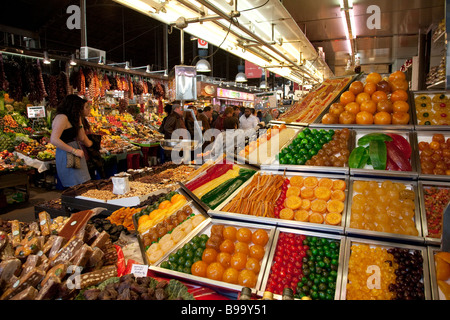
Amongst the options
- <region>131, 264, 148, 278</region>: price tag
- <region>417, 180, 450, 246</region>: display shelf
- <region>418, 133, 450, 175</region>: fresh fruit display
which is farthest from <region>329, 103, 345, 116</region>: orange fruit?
<region>131, 264, 148, 278</region>: price tag

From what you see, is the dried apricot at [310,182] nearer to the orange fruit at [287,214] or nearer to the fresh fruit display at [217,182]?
the orange fruit at [287,214]

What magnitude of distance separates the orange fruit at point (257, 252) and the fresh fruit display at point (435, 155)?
4.90 feet

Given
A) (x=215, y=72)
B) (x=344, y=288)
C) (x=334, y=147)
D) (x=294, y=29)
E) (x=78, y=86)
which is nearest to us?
(x=344, y=288)

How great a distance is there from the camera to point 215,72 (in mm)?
33750

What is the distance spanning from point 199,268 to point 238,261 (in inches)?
10.1

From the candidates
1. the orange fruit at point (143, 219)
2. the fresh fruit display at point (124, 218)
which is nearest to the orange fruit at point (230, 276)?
the orange fruit at point (143, 219)

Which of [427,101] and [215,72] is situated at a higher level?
[215,72]

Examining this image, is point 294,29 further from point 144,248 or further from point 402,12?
point 144,248

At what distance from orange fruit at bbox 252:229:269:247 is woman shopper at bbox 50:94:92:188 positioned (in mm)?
2919

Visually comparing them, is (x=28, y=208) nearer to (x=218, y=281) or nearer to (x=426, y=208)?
(x=218, y=281)

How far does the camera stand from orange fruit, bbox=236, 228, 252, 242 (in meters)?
2.08

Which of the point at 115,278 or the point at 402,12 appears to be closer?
the point at 115,278
